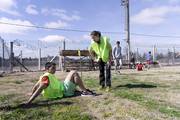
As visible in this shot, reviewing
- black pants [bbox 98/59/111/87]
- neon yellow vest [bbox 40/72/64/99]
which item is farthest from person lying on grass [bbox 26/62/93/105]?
black pants [bbox 98/59/111/87]

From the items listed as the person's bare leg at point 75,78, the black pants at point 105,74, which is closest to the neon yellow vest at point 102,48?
the black pants at point 105,74

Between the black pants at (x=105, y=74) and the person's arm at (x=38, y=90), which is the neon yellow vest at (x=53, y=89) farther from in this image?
the black pants at (x=105, y=74)

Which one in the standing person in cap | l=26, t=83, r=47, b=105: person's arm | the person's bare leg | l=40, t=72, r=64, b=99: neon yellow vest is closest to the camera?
l=26, t=83, r=47, b=105: person's arm

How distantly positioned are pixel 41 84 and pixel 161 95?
9.69 feet

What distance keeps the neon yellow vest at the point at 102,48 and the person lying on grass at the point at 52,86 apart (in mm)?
1698

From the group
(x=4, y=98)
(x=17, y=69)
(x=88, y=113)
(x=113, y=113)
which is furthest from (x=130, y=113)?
(x=17, y=69)

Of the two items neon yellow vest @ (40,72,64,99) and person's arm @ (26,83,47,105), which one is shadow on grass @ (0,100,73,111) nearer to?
person's arm @ (26,83,47,105)

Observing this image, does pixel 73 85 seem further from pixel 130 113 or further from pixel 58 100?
pixel 130 113

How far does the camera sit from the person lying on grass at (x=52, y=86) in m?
8.40

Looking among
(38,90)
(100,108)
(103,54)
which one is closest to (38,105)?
(38,90)

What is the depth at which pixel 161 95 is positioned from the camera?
9219mm

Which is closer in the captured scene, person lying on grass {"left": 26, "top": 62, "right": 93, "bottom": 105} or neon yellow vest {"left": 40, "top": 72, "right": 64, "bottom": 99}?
person lying on grass {"left": 26, "top": 62, "right": 93, "bottom": 105}

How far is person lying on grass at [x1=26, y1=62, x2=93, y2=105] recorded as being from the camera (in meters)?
8.40

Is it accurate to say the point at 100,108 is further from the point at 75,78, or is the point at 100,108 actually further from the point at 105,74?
the point at 105,74
